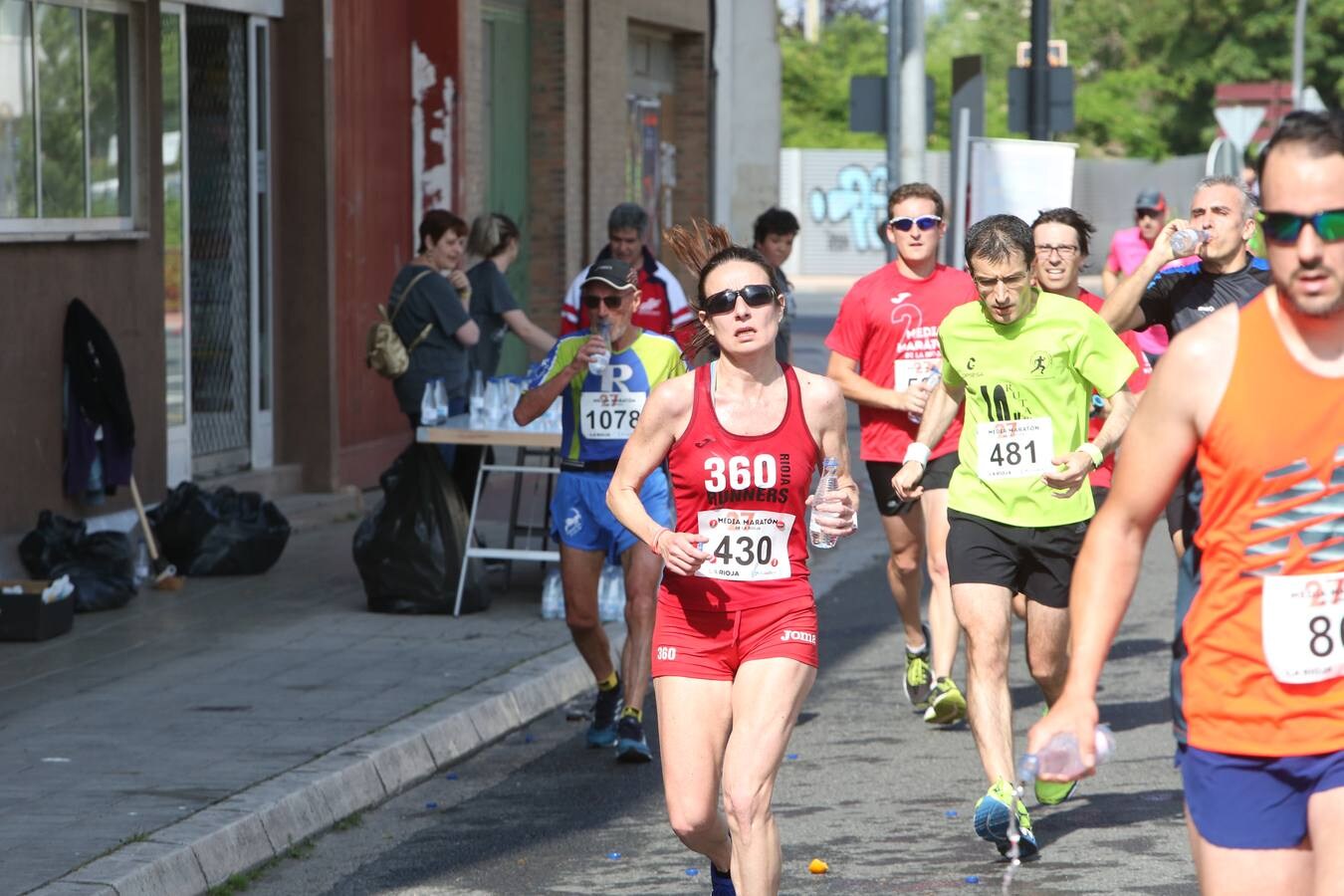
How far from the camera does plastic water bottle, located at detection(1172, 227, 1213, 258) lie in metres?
7.34

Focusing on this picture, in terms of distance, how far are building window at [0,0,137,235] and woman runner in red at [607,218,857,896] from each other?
637 centimetres

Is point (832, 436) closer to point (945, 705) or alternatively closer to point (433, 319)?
point (945, 705)

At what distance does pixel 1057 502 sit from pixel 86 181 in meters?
6.82

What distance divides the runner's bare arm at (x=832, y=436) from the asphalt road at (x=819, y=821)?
49.5 inches

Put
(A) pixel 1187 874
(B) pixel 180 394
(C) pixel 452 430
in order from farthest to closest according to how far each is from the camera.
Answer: (B) pixel 180 394
(C) pixel 452 430
(A) pixel 1187 874

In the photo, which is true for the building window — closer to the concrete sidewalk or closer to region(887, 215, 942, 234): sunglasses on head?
the concrete sidewalk

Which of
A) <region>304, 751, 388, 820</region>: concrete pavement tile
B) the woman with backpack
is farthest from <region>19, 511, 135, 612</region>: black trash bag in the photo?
<region>304, 751, 388, 820</region>: concrete pavement tile

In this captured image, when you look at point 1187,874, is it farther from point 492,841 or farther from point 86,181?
point 86,181

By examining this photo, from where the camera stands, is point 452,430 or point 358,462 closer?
point 452,430

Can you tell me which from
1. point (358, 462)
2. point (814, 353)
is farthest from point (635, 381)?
point (814, 353)

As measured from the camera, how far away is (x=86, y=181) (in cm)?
1207

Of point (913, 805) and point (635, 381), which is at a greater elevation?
point (635, 381)

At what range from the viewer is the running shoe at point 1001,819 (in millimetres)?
6621

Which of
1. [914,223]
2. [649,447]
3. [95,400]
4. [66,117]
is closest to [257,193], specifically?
[66,117]
